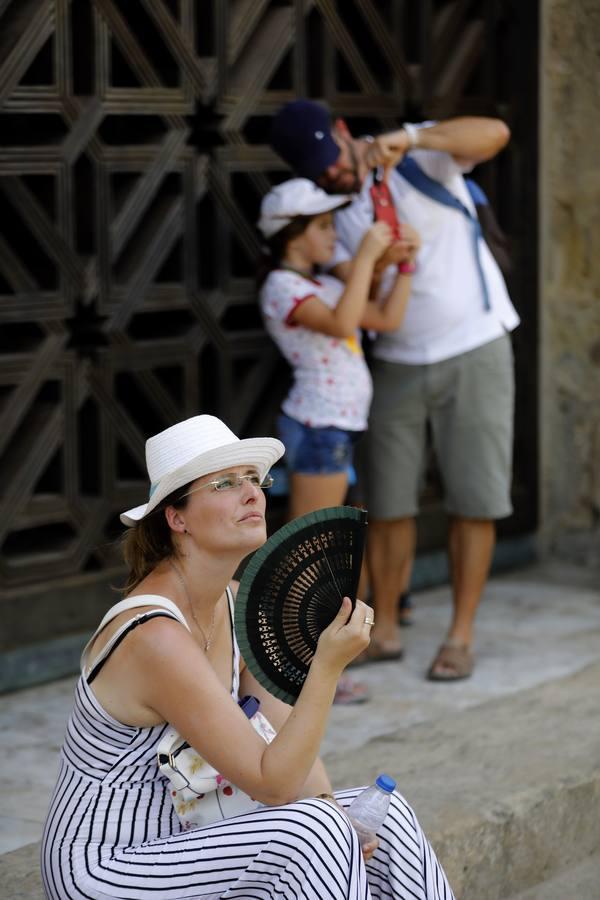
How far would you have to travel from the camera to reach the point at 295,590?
2.84 metres

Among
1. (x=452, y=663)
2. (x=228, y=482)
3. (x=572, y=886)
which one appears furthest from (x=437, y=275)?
(x=228, y=482)

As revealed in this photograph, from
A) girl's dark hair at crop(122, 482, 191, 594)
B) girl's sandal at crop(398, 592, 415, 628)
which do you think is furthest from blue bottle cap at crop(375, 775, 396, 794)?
girl's sandal at crop(398, 592, 415, 628)

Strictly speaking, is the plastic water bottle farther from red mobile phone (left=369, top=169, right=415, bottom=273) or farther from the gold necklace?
red mobile phone (left=369, top=169, right=415, bottom=273)

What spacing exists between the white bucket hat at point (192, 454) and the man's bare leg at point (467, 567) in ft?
7.16

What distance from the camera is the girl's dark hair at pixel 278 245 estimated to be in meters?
4.61

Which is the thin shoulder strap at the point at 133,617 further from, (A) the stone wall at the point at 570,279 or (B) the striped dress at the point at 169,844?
(A) the stone wall at the point at 570,279

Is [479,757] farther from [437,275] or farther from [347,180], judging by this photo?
[347,180]

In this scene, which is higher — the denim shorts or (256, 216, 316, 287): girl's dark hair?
(256, 216, 316, 287): girl's dark hair

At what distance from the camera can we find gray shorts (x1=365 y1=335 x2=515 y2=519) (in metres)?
4.95

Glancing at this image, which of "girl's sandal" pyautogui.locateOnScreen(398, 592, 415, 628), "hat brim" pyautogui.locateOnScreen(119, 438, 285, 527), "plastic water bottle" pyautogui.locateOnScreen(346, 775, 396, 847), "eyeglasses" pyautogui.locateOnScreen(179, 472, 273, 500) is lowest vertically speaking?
"girl's sandal" pyautogui.locateOnScreen(398, 592, 415, 628)

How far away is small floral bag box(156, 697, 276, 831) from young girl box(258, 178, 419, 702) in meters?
1.77

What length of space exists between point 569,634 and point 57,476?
1.85 meters

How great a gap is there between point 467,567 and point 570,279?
1700 millimetres

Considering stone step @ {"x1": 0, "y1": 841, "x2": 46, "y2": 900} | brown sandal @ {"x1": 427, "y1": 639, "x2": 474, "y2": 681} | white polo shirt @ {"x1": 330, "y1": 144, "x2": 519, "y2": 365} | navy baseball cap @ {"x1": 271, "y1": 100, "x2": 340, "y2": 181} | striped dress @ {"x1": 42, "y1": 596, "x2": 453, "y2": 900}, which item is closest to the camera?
striped dress @ {"x1": 42, "y1": 596, "x2": 453, "y2": 900}
